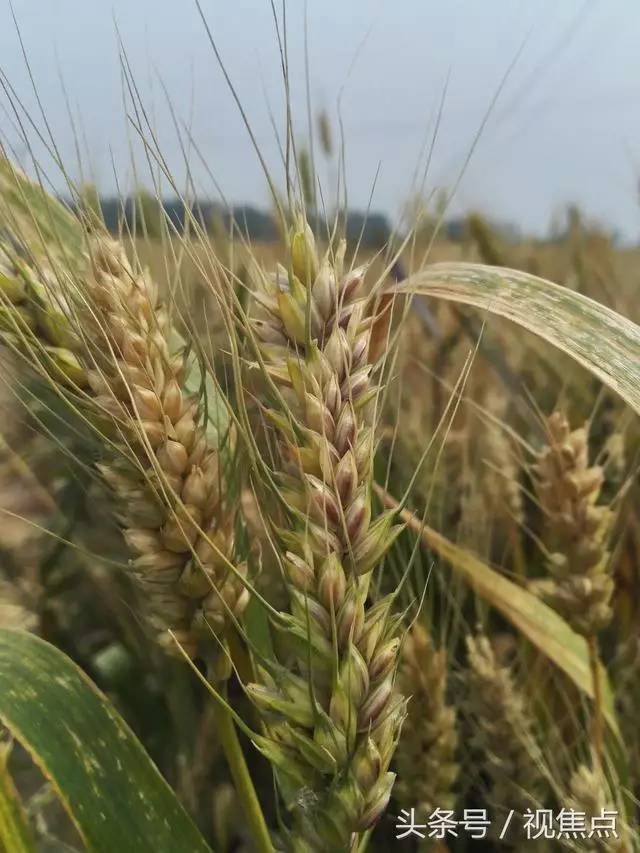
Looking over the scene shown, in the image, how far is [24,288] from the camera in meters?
0.45

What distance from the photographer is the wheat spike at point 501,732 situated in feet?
2.21

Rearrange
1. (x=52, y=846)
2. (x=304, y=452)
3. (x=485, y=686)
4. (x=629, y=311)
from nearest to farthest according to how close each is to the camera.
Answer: (x=304, y=452) → (x=52, y=846) → (x=485, y=686) → (x=629, y=311)

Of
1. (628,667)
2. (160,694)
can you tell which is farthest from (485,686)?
(160,694)

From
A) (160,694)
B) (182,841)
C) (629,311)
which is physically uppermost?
(629,311)

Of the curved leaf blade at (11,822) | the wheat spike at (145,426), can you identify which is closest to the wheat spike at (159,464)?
the wheat spike at (145,426)

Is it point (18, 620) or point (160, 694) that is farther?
point (160, 694)

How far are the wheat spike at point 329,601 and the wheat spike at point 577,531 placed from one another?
286 mm

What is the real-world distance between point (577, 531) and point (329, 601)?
35 cm

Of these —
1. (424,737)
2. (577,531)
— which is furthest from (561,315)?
(424,737)

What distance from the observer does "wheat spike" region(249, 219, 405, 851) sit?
0.36 meters

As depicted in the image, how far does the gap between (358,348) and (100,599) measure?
0.46 meters

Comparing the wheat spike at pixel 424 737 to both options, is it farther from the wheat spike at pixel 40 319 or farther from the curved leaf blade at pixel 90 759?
the wheat spike at pixel 40 319

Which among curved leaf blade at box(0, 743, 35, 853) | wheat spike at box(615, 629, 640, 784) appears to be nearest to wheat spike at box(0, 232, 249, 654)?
curved leaf blade at box(0, 743, 35, 853)

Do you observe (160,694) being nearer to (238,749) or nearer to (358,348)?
(238,749)
